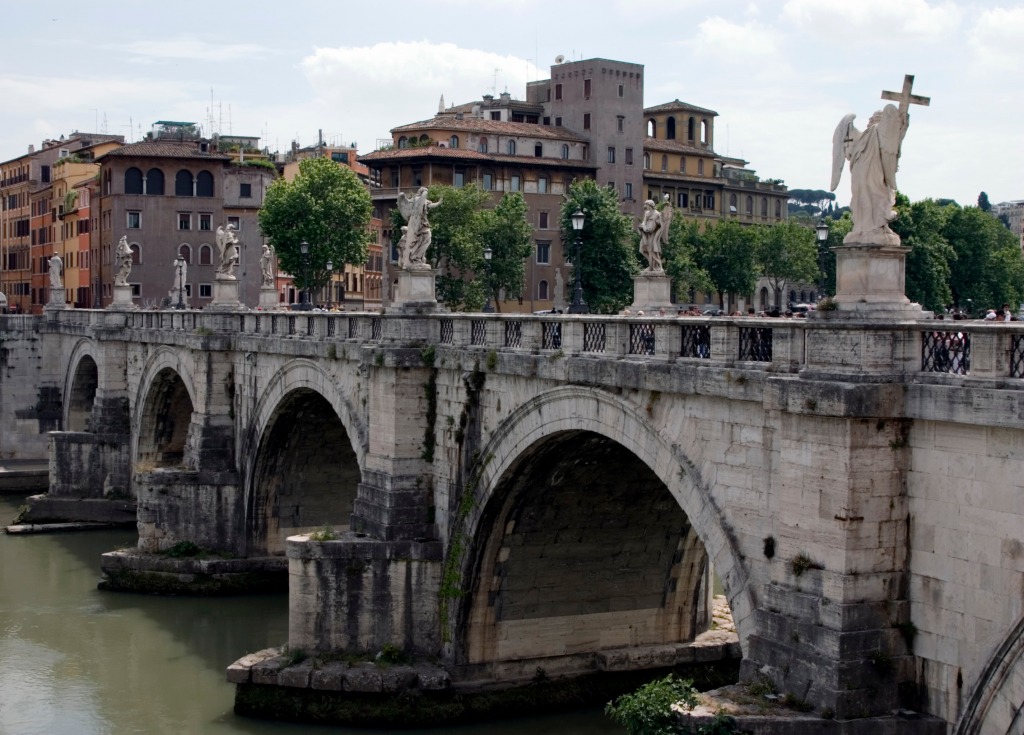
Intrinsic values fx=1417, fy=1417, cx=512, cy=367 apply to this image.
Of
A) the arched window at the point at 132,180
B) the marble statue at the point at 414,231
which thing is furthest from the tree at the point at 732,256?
the marble statue at the point at 414,231

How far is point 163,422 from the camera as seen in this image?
4709cm

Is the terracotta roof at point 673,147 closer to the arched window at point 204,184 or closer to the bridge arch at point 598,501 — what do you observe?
the arched window at point 204,184

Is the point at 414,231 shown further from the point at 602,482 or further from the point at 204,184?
the point at 204,184

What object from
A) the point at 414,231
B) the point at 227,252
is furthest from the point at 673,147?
the point at 414,231

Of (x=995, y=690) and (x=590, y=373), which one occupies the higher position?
(x=590, y=373)

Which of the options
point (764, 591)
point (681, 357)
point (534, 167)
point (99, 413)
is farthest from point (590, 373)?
point (534, 167)

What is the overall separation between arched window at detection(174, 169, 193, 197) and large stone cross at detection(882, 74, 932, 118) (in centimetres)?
6334

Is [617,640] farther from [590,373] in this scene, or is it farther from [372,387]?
[590,373]

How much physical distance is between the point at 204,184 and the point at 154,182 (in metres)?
2.61

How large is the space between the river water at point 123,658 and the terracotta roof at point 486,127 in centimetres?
4209

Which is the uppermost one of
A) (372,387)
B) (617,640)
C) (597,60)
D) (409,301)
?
(597,60)

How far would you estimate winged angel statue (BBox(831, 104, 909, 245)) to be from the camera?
14.8m

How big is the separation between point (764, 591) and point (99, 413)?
1448 inches

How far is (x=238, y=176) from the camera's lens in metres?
78.4
